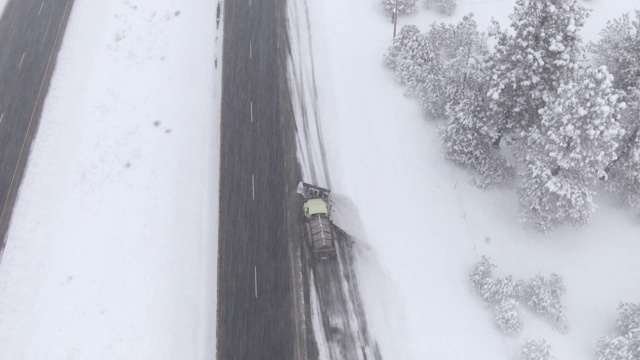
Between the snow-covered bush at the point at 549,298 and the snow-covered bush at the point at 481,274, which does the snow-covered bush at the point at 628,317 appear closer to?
the snow-covered bush at the point at 549,298

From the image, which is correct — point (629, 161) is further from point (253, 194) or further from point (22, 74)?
point (22, 74)

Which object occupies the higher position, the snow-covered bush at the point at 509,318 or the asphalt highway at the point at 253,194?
the asphalt highway at the point at 253,194

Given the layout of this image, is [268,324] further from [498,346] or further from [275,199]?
[498,346]

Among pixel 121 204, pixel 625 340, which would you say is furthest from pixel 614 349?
pixel 121 204

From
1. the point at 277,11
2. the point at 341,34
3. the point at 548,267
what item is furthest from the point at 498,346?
the point at 277,11

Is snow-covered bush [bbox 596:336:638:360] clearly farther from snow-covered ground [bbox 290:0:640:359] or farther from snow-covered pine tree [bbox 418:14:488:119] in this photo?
snow-covered pine tree [bbox 418:14:488:119]

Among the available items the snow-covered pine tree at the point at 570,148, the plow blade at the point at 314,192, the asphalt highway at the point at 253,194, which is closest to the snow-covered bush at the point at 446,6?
the asphalt highway at the point at 253,194
